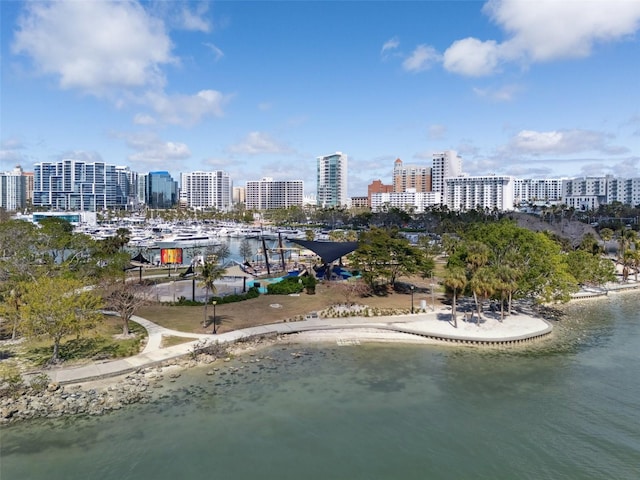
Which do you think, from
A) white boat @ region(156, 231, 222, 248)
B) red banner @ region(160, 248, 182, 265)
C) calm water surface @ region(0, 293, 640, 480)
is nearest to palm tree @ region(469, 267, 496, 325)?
calm water surface @ region(0, 293, 640, 480)

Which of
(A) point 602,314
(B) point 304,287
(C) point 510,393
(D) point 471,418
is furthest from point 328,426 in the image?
(A) point 602,314

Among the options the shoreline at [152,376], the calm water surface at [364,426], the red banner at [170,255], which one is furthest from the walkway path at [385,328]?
the red banner at [170,255]

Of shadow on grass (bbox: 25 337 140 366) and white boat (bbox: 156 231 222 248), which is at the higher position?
white boat (bbox: 156 231 222 248)

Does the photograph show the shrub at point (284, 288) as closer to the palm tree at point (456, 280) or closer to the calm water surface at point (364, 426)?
the palm tree at point (456, 280)

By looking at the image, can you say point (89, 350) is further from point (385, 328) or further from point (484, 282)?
point (484, 282)

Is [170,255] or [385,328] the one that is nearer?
[385,328]

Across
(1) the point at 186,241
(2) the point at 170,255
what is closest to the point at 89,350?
(2) the point at 170,255

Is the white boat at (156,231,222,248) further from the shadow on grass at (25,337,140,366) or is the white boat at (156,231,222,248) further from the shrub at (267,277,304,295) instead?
the shadow on grass at (25,337,140,366)
